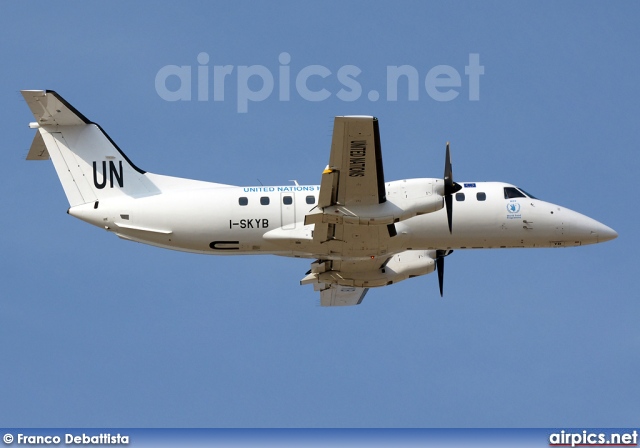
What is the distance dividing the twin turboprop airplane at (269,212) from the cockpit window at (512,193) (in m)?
0.04

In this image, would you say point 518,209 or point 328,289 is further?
point 328,289

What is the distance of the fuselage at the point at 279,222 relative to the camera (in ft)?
111

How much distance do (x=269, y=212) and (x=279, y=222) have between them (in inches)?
16.1

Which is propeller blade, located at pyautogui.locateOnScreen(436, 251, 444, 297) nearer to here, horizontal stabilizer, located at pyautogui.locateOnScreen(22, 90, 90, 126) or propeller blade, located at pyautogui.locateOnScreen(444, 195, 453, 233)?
propeller blade, located at pyautogui.locateOnScreen(444, 195, 453, 233)

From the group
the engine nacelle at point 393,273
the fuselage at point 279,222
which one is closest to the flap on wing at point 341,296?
the engine nacelle at point 393,273

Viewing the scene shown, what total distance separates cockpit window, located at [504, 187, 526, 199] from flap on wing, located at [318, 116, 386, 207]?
471cm

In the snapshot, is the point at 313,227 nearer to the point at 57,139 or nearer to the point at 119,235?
the point at 119,235

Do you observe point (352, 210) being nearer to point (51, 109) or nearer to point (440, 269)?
point (440, 269)

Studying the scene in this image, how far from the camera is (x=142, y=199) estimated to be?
34.4 metres

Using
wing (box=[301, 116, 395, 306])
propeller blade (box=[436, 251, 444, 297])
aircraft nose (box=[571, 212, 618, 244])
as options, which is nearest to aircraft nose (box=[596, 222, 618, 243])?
aircraft nose (box=[571, 212, 618, 244])

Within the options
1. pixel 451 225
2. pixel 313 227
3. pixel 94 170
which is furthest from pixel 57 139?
pixel 451 225

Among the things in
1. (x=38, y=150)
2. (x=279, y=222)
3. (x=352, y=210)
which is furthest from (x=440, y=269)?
(x=38, y=150)

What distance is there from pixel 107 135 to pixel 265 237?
588 cm

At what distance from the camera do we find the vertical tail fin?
1363 inches
